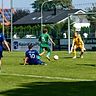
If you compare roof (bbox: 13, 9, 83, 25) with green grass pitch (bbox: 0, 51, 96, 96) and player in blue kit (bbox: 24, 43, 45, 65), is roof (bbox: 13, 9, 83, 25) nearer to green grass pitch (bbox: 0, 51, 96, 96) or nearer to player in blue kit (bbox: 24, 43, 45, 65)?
player in blue kit (bbox: 24, 43, 45, 65)

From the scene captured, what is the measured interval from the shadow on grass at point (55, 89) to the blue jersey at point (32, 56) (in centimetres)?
833

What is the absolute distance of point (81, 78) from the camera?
16984mm

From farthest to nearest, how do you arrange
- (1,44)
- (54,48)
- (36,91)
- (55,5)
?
1. (55,5)
2. (54,48)
3. (1,44)
4. (36,91)

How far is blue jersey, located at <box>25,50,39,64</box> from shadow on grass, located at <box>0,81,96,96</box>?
8331 mm

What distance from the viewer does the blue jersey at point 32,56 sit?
78.3ft

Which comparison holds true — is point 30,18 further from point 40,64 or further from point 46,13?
point 40,64

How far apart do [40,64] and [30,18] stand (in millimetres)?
87964

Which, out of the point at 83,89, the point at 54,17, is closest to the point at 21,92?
the point at 83,89

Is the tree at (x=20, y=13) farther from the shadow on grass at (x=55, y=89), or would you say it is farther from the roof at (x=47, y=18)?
the shadow on grass at (x=55, y=89)

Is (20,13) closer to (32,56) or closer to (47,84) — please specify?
(32,56)

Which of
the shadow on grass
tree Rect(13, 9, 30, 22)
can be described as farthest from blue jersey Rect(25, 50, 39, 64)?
tree Rect(13, 9, 30, 22)

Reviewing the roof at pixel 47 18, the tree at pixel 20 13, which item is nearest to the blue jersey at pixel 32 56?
the roof at pixel 47 18

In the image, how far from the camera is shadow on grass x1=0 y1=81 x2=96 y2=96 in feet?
42.2

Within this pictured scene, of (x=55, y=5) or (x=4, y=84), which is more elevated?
(x=55, y=5)
